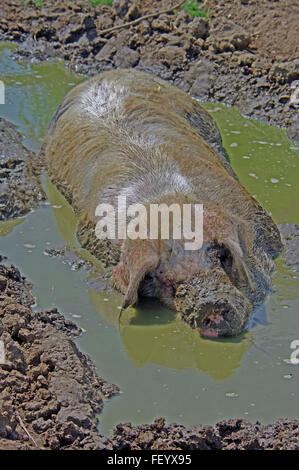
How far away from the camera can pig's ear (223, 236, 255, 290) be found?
6805 mm

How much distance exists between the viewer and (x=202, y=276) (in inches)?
266

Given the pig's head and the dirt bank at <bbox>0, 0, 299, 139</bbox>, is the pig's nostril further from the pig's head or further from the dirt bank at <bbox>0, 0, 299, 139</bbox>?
the dirt bank at <bbox>0, 0, 299, 139</bbox>

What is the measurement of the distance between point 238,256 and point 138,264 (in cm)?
78

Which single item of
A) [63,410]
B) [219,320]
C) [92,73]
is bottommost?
[92,73]

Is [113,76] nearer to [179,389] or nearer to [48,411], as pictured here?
[179,389]

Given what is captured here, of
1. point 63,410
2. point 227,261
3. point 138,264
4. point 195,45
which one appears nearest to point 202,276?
point 227,261

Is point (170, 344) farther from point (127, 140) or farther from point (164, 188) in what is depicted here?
point (127, 140)

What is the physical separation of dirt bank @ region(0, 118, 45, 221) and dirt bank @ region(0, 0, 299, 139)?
9.77 ft

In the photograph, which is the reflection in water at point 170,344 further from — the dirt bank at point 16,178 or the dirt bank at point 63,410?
the dirt bank at point 16,178

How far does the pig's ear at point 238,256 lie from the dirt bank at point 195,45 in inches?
163

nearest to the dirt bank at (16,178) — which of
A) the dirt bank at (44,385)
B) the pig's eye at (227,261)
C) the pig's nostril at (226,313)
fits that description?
the dirt bank at (44,385)

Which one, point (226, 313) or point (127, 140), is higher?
point (127, 140)

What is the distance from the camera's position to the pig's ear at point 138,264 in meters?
6.71

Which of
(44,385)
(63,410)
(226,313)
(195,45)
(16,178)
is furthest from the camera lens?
(195,45)
